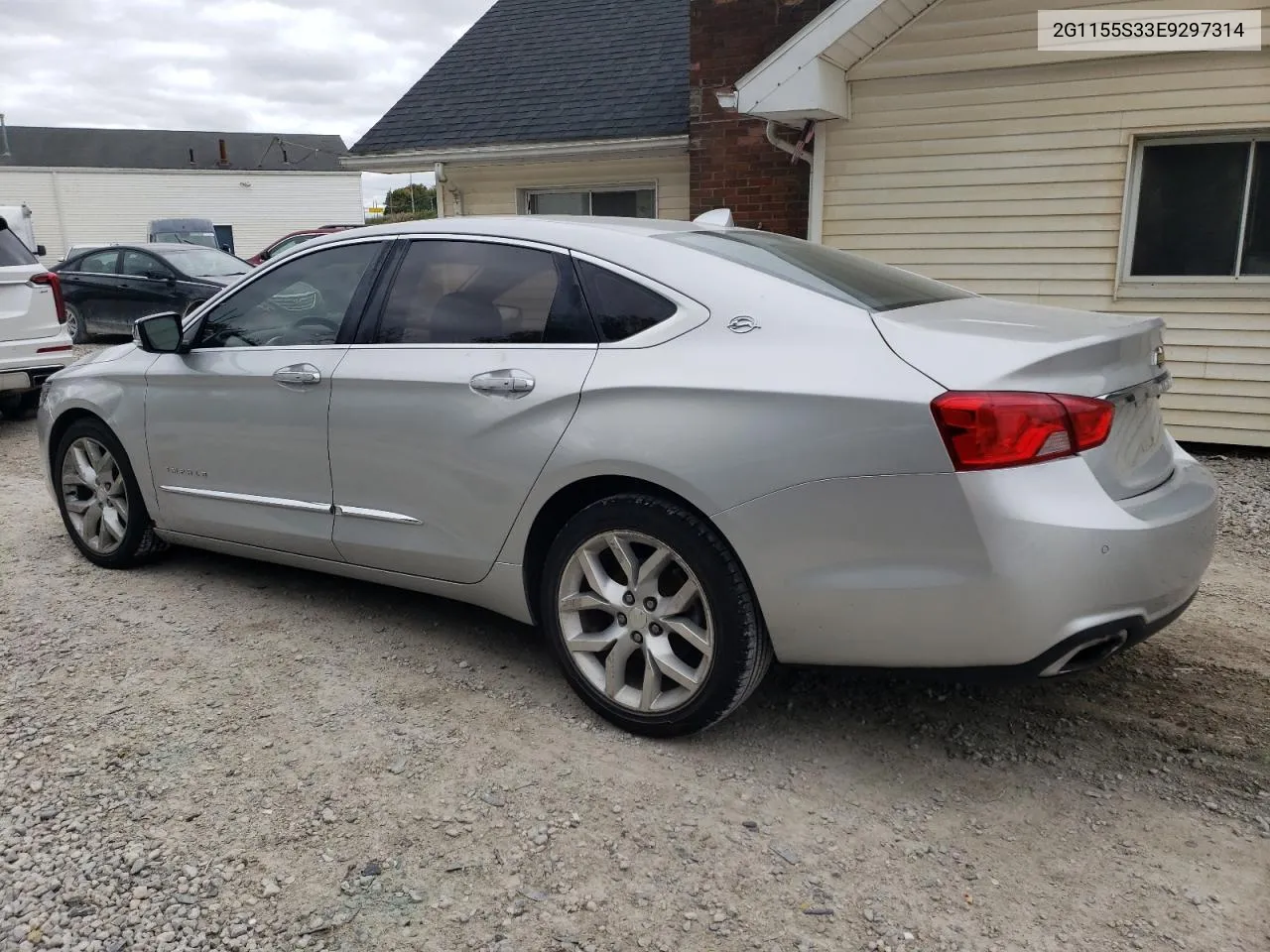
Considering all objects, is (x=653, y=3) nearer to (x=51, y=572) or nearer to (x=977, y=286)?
(x=977, y=286)

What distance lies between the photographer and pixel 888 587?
2.61 meters

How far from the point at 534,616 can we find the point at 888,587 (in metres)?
1.32

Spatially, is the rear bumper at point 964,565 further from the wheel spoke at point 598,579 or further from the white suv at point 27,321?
the white suv at point 27,321

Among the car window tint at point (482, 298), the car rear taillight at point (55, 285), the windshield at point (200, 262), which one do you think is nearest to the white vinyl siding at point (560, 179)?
the windshield at point (200, 262)

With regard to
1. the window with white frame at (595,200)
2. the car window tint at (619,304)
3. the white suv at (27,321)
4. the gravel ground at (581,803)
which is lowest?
the gravel ground at (581,803)

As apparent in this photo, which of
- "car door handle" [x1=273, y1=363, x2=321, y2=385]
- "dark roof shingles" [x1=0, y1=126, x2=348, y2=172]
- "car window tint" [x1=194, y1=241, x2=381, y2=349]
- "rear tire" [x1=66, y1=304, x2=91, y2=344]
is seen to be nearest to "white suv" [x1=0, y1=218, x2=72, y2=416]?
"car window tint" [x1=194, y1=241, x2=381, y2=349]

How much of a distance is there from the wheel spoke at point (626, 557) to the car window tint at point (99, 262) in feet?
45.5

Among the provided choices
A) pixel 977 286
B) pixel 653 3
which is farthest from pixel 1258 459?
pixel 653 3

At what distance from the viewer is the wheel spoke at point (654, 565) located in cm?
294

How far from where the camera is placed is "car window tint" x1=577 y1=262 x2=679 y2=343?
3.08 metres

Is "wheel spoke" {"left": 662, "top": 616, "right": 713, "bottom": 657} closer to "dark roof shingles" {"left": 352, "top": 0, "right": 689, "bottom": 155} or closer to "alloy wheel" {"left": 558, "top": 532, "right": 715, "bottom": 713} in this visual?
"alloy wheel" {"left": 558, "top": 532, "right": 715, "bottom": 713}

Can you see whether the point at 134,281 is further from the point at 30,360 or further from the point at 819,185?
the point at 819,185

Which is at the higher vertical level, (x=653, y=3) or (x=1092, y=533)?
(x=653, y=3)

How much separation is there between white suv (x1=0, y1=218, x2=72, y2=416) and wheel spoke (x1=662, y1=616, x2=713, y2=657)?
7.46m
